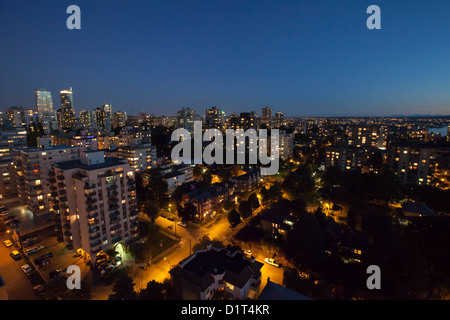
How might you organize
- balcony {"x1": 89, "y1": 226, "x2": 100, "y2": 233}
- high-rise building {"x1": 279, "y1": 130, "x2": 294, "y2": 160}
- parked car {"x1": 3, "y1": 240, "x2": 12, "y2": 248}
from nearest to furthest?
balcony {"x1": 89, "y1": 226, "x2": 100, "y2": 233}
parked car {"x1": 3, "y1": 240, "x2": 12, "y2": 248}
high-rise building {"x1": 279, "y1": 130, "x2": 294, "y2": 160}

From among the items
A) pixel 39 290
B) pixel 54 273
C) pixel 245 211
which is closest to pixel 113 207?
pixel 54 273

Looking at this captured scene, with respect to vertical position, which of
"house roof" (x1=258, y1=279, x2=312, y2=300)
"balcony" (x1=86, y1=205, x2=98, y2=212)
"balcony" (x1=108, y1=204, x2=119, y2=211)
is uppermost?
"balcony" (x1=86, y1=205, x2=98, y2=212)

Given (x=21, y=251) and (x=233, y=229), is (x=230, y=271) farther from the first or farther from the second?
(x=21, y=251)

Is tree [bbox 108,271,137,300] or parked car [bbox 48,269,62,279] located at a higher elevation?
tree [bbox 108,271,137,300]

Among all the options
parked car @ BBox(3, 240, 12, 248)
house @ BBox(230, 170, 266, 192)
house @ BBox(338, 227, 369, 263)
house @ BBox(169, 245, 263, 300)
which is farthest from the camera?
house @ BBox(230, 170, 266, 192)

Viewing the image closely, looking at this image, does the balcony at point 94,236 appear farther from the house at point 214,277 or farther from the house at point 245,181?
the house at point 245,181

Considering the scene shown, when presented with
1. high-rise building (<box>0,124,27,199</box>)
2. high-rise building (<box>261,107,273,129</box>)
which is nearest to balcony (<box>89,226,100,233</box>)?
high-rise building (<box>0,124,27,199</box>)

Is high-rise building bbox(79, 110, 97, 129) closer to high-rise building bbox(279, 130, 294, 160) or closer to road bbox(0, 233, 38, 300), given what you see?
high-rise building bbox(279, 130, 294, 160)
